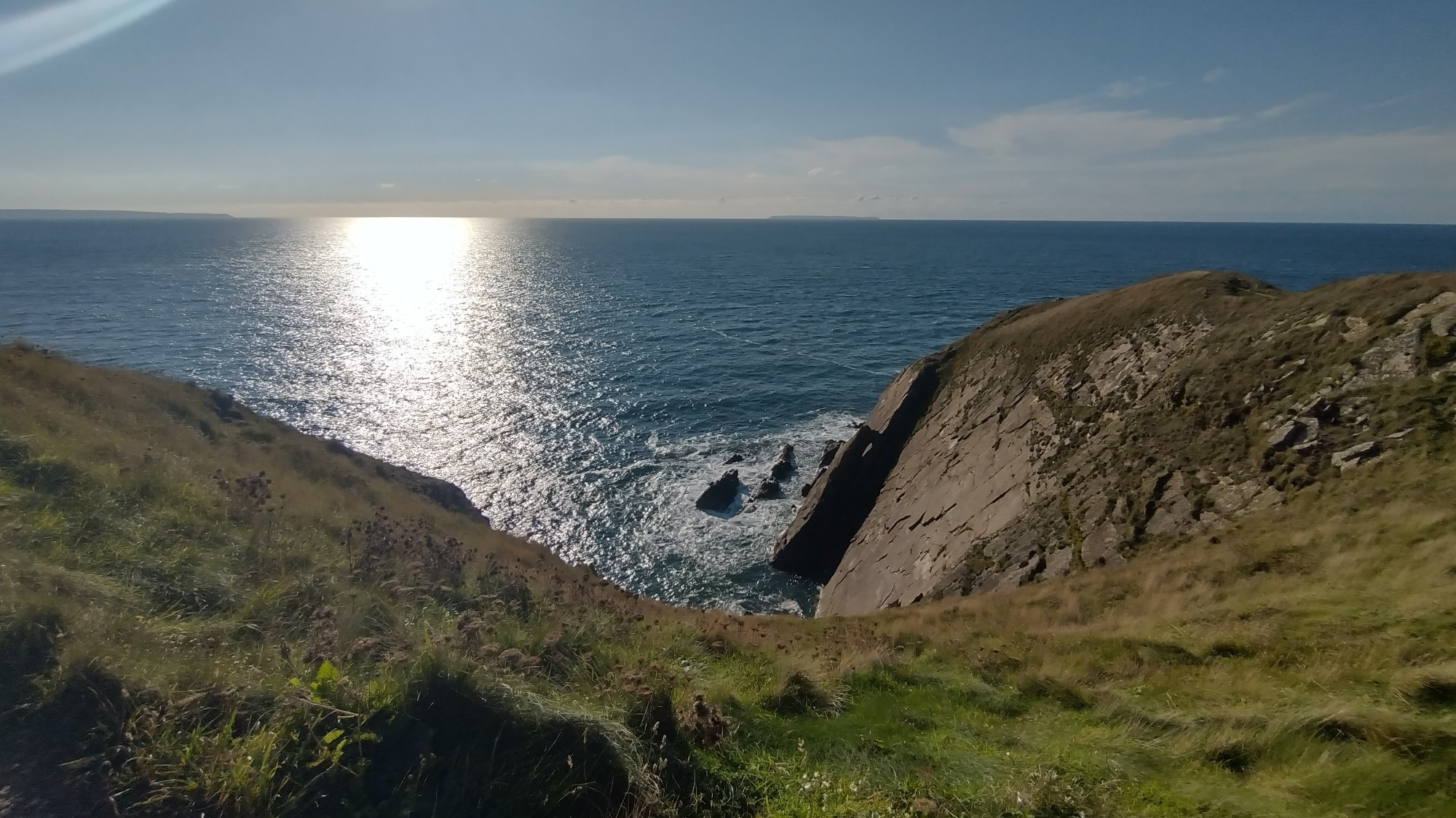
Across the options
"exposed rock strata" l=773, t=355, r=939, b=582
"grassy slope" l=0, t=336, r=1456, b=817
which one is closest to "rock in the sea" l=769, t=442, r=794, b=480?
"exposed rock strata" l=773, t=355, r=939, b=582

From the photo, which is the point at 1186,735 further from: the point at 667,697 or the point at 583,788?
the point at 583,788

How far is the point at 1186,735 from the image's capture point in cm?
830

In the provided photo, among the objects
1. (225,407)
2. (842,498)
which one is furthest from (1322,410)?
(225,407)

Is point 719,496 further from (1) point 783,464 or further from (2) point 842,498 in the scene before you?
(2) point 842,498

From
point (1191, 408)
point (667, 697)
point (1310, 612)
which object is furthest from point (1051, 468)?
point (667, 697)

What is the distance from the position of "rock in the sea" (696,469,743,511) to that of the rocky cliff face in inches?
215

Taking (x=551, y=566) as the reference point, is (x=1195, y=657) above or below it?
above

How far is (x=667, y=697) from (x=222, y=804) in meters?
4.44

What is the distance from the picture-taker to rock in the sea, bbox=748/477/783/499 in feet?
132

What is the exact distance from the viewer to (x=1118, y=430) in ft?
80.5

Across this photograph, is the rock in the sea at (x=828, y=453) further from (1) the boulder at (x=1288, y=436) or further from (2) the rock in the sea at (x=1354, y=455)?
(2) the rock in the sea at (x=1354, y=455)

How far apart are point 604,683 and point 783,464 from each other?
34671mm

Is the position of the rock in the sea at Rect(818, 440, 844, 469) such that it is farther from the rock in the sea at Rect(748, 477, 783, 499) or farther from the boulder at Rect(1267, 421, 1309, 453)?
the boulder at Rect(1267, 421, 1309, 453)

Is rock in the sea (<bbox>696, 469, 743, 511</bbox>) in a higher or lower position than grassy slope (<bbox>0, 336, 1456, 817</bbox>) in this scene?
lower
